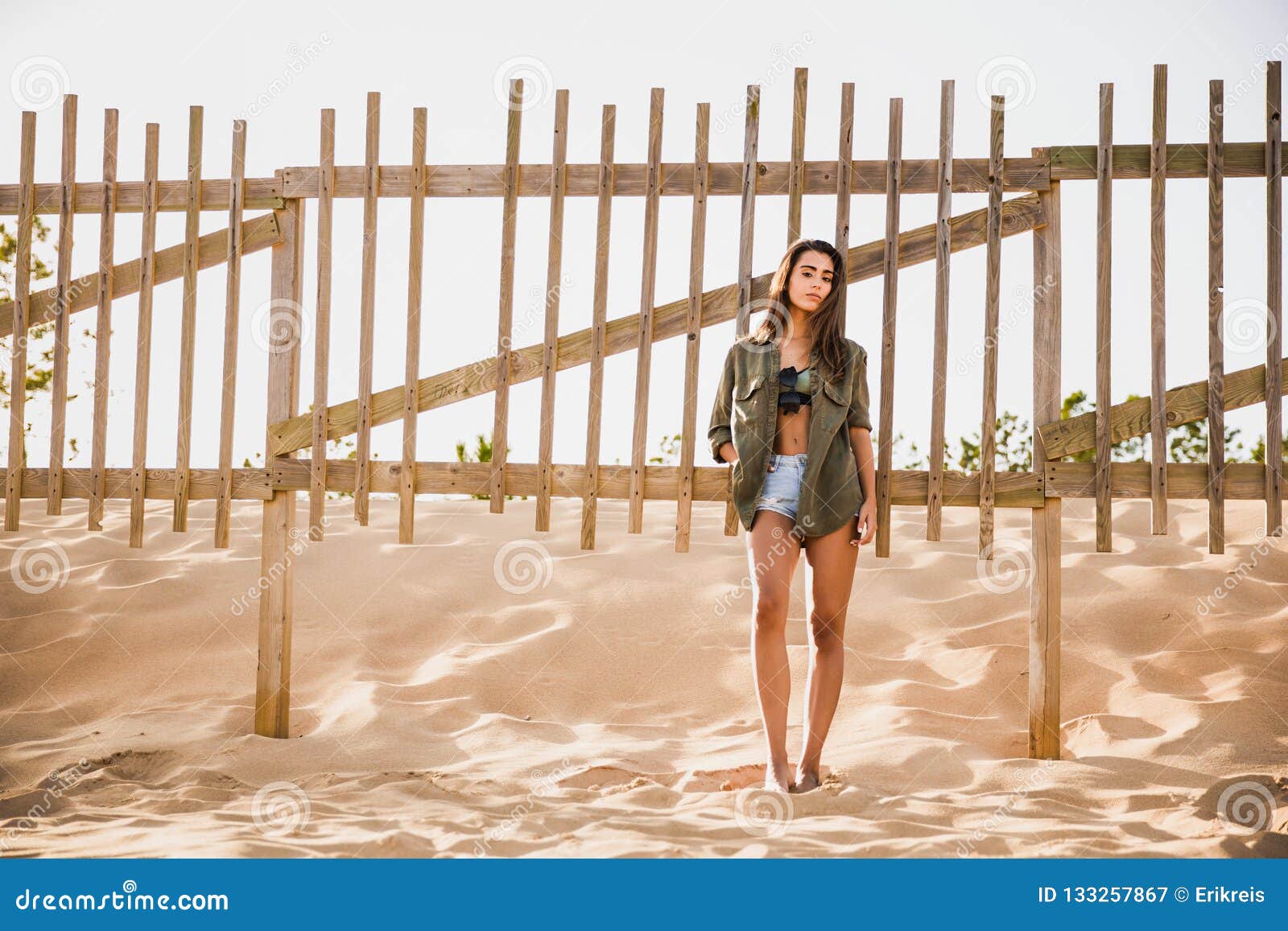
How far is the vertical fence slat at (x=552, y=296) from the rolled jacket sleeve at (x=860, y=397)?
132 centimetres

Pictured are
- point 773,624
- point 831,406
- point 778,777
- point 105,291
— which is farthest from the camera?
point 105,291

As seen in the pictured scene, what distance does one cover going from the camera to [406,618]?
22.1ft

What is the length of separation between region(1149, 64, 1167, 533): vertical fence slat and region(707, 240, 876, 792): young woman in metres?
1.27

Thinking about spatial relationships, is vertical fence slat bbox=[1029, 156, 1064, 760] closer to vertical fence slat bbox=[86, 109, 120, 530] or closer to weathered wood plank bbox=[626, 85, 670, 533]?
weathered wood plank bbox=[626, 85, 670, 533]

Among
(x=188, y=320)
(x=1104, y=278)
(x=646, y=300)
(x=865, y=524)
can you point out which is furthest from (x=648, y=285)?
(x=188, y=320)

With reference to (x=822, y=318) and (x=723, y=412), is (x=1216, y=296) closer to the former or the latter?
(x=822, y=318)

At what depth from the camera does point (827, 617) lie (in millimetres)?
4039

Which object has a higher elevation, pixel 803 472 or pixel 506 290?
pixel 506 290

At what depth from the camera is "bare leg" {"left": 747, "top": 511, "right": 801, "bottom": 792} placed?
3.88 m

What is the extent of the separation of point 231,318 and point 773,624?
9.26 ft

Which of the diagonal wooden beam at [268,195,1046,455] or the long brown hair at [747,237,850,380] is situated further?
the diagonal wooden beam at [268,195,1046,455]

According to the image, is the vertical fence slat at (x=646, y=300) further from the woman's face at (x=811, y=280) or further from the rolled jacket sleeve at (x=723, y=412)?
the woman's face at (x=811, y=280)

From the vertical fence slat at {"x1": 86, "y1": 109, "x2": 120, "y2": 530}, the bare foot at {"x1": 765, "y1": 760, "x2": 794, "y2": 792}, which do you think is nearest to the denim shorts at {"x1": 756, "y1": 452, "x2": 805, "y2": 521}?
the bare foot at {"x1": 765, "y1": 760, "x2": 794, "y2": 792}

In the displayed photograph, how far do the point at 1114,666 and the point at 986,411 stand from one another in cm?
186
